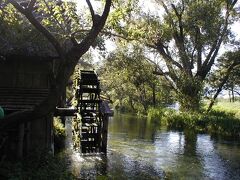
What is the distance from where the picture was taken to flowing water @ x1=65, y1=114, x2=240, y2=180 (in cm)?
1759

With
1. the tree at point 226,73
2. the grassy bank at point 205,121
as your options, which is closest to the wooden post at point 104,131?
the grassy bank at point 205,121

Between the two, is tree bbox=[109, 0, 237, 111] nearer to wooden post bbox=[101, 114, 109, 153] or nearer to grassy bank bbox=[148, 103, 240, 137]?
grassy bank bbox=[148, 103, 240, 137]

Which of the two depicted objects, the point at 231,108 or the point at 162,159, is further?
the point at 231,108

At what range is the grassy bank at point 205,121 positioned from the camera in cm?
3299

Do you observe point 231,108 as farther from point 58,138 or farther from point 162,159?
point 58,138

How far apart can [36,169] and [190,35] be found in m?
31.0

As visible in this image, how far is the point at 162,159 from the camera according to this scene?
2116 centimetres

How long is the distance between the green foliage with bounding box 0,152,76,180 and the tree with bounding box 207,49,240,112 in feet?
96.6

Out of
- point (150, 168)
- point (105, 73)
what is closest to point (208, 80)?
point (105, 73)

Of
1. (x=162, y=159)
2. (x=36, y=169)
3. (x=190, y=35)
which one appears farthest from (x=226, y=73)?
(x=36, y=169)

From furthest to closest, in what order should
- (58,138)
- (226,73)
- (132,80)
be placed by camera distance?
(132,80) < (226,73) < (58,138)

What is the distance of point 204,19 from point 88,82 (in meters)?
19.0

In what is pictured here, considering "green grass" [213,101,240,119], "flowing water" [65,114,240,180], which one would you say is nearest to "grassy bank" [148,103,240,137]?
"green grass" [213,101,240,119]

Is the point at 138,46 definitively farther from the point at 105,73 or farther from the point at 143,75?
the point at 105,73
